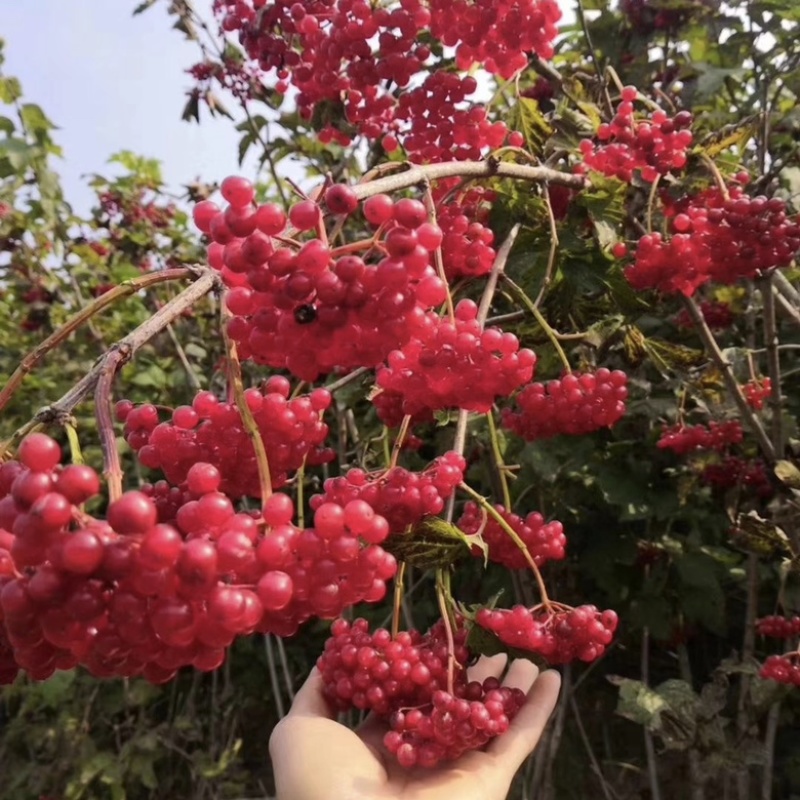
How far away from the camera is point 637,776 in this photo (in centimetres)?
330

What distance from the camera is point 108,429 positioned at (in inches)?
29.6

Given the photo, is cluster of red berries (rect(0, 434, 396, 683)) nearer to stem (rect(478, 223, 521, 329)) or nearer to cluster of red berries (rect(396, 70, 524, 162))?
stem (rect(478, 223, 521, 329))

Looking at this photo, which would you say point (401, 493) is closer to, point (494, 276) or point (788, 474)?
point (494, 276)

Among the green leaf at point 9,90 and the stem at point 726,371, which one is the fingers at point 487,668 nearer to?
the stem at point 726,371

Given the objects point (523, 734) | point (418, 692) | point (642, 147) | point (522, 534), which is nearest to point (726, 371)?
point (642, 147)

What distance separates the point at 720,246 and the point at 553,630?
1.04m

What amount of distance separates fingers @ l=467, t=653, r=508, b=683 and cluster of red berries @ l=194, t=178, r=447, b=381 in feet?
2.96

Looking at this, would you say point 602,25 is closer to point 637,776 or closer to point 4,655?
point 637,776

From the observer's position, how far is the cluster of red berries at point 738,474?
2.69 m

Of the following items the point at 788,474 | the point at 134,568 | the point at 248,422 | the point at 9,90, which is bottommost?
the point at 788,474

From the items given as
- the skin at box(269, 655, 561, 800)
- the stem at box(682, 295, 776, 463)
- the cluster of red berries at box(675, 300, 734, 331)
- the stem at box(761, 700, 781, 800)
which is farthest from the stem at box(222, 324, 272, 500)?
the cluster of red berries at box(675, 300, 734, 331)

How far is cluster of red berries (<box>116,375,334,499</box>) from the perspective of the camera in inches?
41.1

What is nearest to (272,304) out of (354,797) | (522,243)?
(354,797)

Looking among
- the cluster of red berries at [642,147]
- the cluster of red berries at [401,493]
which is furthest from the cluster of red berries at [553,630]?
the cluster of red berries at [642,147]
